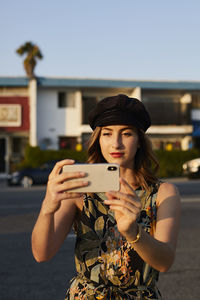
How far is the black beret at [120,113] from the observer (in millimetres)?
2213

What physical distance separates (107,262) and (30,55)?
34.2 metres

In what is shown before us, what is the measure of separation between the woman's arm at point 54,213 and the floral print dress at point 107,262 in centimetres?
8

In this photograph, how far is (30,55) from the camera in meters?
34.9

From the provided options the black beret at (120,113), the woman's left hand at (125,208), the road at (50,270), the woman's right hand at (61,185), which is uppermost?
the black beret at (120,113)

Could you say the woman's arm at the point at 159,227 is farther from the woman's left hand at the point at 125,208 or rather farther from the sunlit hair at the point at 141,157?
the sunlit hair at the point at 141,157

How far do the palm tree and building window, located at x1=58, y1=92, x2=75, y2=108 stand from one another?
9.00 feet

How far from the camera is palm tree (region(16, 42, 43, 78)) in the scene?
3366 centimetres

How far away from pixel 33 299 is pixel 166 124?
31857mm

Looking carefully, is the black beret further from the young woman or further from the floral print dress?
the floral print dress

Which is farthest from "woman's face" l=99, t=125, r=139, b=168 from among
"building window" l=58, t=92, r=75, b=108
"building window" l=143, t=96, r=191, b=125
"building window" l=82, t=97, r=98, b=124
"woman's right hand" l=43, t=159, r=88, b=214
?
"building window" l=143, t=96, r=191, b=125

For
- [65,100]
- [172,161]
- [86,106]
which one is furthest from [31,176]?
[86,106]

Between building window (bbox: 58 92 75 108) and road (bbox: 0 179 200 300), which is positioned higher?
building window (bbox: 58 92 75 108)

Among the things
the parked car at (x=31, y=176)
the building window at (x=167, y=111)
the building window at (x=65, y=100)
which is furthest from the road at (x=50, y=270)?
the building window at (x=167, y=111)

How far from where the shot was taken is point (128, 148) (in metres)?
2.22
